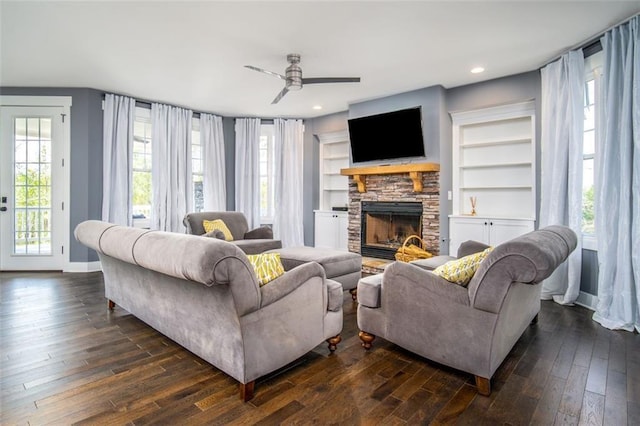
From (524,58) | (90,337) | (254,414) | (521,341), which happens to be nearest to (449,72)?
(524,58)

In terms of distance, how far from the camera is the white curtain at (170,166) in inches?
231

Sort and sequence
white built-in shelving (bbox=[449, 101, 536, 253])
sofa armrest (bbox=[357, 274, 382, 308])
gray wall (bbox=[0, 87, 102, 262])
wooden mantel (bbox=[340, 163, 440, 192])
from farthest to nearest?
1. gray wall (bbox=[0, 87, 102, 262])
2. wooden mantel (bbox=[340, 163, 440, 192])
3. white built-in shelving (bbox=[449, 101, 536, 253])
4. sofa armrest (bbox=[357, 274, 382, 308])

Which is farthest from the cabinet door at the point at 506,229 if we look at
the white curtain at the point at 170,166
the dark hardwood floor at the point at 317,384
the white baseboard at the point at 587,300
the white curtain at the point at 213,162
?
the white curtain at the point at 170,166

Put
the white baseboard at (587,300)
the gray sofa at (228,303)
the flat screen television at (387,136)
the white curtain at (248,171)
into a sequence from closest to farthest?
the gray sofa at (228,303) < the white baseboard at (587,300) < the flat screen television at (387,136) < the white curtain at (248,171)

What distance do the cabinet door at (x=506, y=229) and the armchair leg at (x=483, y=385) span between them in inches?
118

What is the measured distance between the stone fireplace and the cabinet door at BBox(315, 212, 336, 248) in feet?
2.17

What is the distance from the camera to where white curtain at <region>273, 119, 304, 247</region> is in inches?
274

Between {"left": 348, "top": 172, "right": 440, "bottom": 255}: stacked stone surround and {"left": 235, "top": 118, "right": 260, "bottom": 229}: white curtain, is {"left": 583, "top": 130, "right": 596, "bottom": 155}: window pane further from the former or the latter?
{"left": 235, "top": 118, "right": 260, "bottom": 229}: white curtain

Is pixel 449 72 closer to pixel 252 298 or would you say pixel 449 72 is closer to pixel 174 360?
pixel 252 298

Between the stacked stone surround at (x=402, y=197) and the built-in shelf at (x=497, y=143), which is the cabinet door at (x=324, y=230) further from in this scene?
the built-in shelf at (x=497, y=143)

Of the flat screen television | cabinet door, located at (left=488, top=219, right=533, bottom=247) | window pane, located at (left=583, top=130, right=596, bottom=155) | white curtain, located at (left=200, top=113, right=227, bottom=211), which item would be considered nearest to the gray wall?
white curtain, located at (left=200, top=113, right=227, bottom=211)

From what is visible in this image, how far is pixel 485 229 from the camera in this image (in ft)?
15.5

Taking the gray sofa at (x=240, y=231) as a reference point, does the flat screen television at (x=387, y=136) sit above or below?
above

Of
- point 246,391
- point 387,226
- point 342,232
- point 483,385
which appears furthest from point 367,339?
point 342,232
